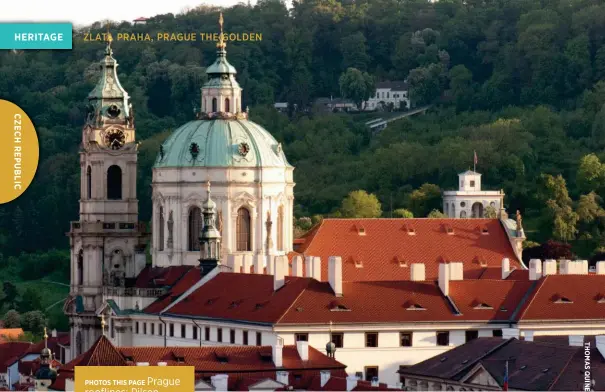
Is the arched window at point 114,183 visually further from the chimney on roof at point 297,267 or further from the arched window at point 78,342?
the chimney on roof at point 297,267

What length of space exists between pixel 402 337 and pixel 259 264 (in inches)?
782

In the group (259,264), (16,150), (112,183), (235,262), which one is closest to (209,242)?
(235,262)

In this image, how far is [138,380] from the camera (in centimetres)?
7825

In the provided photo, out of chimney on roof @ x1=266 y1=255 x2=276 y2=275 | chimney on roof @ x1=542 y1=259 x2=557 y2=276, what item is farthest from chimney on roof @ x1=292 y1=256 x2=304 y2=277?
chimney on roof @ x1=542 y1=259 x2=557 y2=276

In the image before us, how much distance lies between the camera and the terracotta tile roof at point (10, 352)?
163m

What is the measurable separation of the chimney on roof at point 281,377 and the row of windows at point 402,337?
14754mm

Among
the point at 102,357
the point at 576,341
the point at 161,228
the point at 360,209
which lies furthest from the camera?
the point at 360,209

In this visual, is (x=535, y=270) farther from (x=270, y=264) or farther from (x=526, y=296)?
(x=270, y=264)

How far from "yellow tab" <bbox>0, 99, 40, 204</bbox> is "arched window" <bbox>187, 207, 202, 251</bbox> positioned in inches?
2716

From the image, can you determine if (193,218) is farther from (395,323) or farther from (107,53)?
Answer: (395,323)

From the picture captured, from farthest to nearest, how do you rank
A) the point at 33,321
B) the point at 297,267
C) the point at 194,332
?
1. the point at 33,321
2. the point at 297,267
3. the point at 194,332

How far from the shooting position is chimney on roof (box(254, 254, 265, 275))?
5856 inches

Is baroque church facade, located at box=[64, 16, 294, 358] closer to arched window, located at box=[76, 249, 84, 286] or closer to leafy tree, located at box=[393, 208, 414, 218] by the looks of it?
arched window, located at box=[76, 249, 84, 286]

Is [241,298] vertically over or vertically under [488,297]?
under
